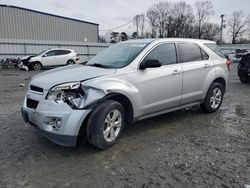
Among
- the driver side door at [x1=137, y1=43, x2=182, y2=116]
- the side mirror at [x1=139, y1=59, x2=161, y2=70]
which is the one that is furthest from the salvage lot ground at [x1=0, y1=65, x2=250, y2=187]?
the side mirror at [x1=139, y1=59, x2=161, y2=70]

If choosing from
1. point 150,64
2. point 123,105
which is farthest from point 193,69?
point 123,105

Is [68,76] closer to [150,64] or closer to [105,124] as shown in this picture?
[105,124]

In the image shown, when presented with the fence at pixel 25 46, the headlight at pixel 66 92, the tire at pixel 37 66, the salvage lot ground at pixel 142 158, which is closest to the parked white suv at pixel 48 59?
the tire at pixel 37 66

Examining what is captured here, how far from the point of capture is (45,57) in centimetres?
1928

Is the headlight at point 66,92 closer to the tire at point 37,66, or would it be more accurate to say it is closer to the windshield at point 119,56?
the windshield at point 119,56

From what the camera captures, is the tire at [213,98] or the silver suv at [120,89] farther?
the tire at [213,98]

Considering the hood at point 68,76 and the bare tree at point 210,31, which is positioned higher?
the bare tree at point 210,31

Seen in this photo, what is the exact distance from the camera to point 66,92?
11.5ft

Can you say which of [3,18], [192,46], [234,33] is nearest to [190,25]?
[234,33]

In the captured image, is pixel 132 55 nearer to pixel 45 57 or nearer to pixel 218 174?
pixel 218 174

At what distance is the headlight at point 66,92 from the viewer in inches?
137

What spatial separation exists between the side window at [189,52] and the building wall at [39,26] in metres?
26.4

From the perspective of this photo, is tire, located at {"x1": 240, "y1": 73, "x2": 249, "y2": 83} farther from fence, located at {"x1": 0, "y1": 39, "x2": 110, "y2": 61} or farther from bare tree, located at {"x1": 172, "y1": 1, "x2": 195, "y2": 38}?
bare tree, located at {"x1": 172, "y1": 1, "x2": 195, "y2": 38}

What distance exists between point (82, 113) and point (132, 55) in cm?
153
